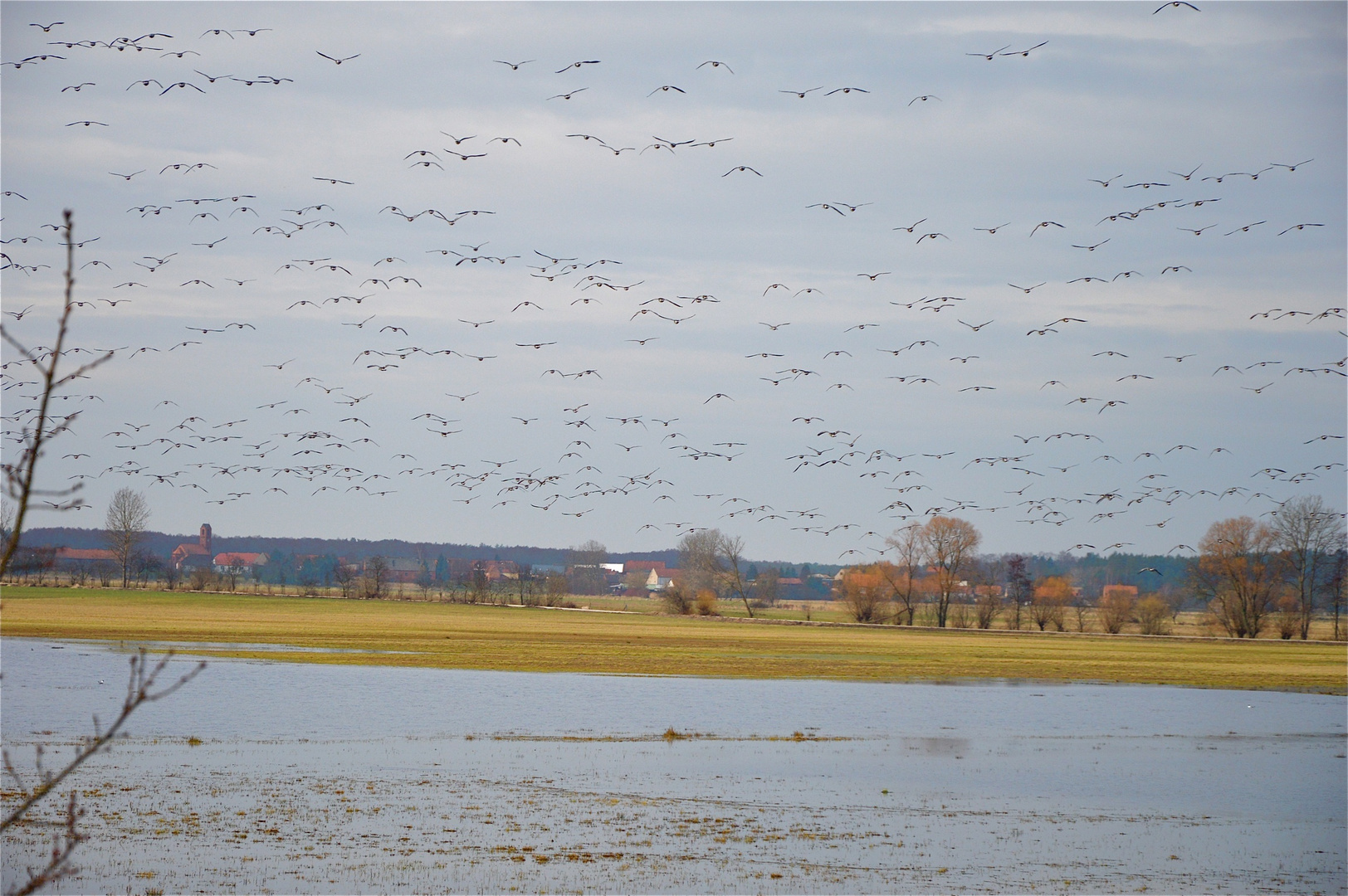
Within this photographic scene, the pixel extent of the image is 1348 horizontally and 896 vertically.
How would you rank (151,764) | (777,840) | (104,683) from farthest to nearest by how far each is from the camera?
(104,683), (151,764), (777,840)

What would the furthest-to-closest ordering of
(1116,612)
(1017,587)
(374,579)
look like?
1. (374,579)
2. (1017,587)
3. (1116,612)

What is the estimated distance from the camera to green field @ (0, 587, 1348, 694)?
59.9 m

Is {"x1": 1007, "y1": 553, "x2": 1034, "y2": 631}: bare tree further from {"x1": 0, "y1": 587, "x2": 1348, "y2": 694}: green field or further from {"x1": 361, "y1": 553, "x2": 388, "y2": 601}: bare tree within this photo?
{"x1": 361, "y1": 553, "x2": 388, "y2": 601}: bare tree

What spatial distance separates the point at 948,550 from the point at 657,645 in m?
72.1

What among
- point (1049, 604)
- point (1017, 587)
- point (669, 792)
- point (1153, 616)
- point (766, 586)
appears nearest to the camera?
A: point (669, 792)

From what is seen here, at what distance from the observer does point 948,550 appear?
140125mm

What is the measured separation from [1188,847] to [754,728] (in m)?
16.8

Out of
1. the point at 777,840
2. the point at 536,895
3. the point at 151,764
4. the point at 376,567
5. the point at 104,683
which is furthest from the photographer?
the point at 376,567

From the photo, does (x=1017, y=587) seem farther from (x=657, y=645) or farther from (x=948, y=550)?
(x=657, y=645)

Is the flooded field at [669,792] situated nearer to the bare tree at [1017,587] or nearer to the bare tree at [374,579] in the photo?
the bare tree at [1017,587]

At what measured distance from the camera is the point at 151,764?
1035 inches

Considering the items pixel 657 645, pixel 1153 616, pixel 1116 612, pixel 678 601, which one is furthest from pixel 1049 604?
pixel 657 645

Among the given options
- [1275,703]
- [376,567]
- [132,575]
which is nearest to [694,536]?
[376,567]

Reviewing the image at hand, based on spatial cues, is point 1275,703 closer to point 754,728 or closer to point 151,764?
point 754,728
